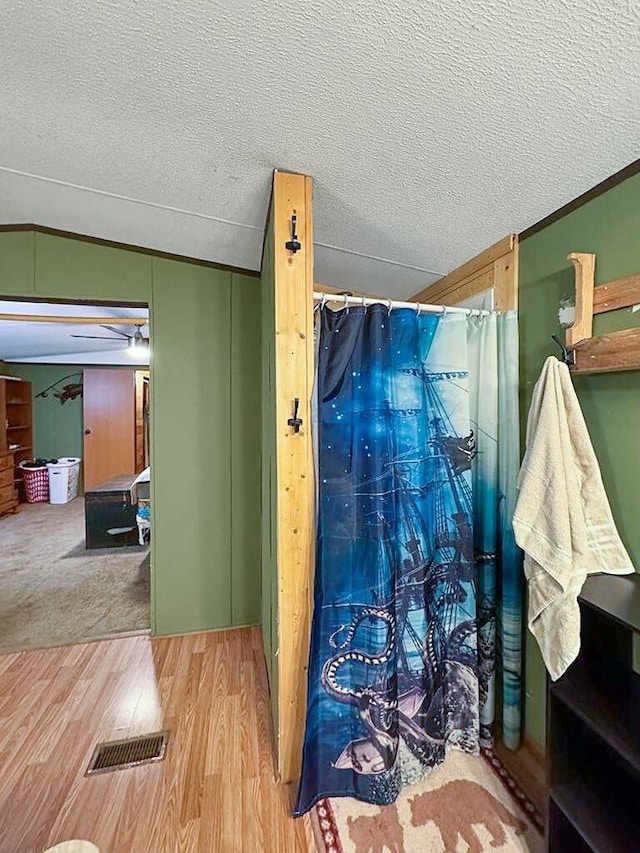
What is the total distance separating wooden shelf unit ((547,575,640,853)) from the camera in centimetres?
106

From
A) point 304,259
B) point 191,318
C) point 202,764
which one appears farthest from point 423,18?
point 202,764

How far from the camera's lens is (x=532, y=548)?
124 cm

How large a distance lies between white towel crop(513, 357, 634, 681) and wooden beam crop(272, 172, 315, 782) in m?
0.74

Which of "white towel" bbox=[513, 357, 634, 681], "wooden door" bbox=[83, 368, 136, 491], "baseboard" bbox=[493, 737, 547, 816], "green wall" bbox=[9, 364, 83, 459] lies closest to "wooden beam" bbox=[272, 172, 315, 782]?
"white towel" bbox=[513, 357, 634, 681]

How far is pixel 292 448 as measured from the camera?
4.94ft

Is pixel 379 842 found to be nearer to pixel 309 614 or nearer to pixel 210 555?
pixel 309 614

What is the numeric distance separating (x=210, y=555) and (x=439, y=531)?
164 centimetres

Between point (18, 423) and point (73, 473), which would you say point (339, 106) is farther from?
point (18, 423)

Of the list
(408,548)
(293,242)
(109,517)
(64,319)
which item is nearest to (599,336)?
(408,548)

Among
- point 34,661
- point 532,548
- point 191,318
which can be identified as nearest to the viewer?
point 532,548

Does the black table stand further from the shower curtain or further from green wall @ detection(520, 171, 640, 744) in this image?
green wall @ detection(520, 171, 640, 744)

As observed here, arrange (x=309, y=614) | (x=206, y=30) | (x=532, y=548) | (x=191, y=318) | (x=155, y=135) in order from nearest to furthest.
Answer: (x=206, y=30) → (x=532, y=548) → (x=155, y=135) → (x=309, y=614) → (x=191, y=318)

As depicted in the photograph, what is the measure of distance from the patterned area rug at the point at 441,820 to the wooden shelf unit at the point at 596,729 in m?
0.22

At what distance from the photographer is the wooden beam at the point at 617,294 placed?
118 centimetres
